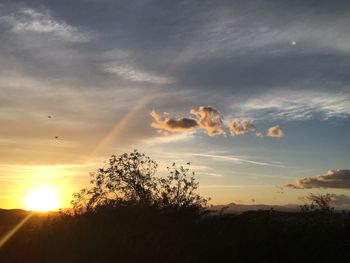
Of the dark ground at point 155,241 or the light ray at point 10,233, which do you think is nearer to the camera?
the dark ground at point 155,241

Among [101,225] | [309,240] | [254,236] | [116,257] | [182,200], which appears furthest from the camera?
[182,200]

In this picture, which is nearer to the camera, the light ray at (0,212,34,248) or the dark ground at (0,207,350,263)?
the dark ground at (0,207,350,263)

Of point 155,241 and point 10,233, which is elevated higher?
point 10,233

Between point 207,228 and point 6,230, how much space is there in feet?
25.4

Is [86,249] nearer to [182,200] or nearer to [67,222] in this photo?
[67,222]

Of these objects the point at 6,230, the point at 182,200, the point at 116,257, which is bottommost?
the point at 116,257

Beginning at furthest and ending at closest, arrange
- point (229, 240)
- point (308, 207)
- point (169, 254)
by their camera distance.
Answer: point (308, 207) < point (229, 240) < point (169, 254)

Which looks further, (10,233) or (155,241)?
(10,233)

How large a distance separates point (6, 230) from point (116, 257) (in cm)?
490

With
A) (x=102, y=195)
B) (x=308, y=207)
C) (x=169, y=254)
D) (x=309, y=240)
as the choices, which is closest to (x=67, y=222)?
(x=169, y=254)

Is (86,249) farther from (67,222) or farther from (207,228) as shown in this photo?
(207,228)

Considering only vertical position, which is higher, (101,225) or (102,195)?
(102,195)

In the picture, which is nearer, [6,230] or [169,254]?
[169,254]

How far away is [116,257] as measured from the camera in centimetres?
1398
